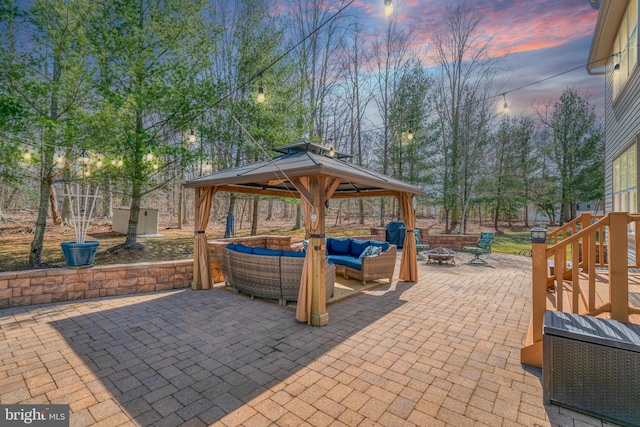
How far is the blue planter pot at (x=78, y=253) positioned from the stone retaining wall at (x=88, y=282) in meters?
0.13

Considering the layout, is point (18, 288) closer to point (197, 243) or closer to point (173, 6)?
point (197, 243)

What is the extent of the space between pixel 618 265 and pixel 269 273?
15.0 feet

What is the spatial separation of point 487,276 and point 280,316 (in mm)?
5810

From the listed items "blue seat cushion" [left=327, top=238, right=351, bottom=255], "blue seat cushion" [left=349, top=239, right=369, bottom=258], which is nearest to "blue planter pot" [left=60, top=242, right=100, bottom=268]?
"blue seat cushion" [left=327, top=238, right=351, bottom=255]

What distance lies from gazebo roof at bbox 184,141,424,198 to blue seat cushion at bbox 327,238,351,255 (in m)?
1.39

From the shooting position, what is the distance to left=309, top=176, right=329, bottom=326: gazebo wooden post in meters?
4.27

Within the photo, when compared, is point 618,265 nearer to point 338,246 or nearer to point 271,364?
point 271,364

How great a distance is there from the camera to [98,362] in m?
3.10

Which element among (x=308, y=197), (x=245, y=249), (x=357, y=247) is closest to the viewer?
(x=308, y=197)

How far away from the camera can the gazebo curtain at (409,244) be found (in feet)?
22.3

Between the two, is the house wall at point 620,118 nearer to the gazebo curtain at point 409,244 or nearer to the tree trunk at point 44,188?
the gazebo curtain at point 409,244

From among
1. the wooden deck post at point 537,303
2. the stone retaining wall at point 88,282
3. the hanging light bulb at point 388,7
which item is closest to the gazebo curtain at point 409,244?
the wooden deck post at point 537,303

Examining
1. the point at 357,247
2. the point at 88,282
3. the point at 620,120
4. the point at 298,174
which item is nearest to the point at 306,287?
the point at 298,174

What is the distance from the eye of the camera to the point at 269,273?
5.14 m
